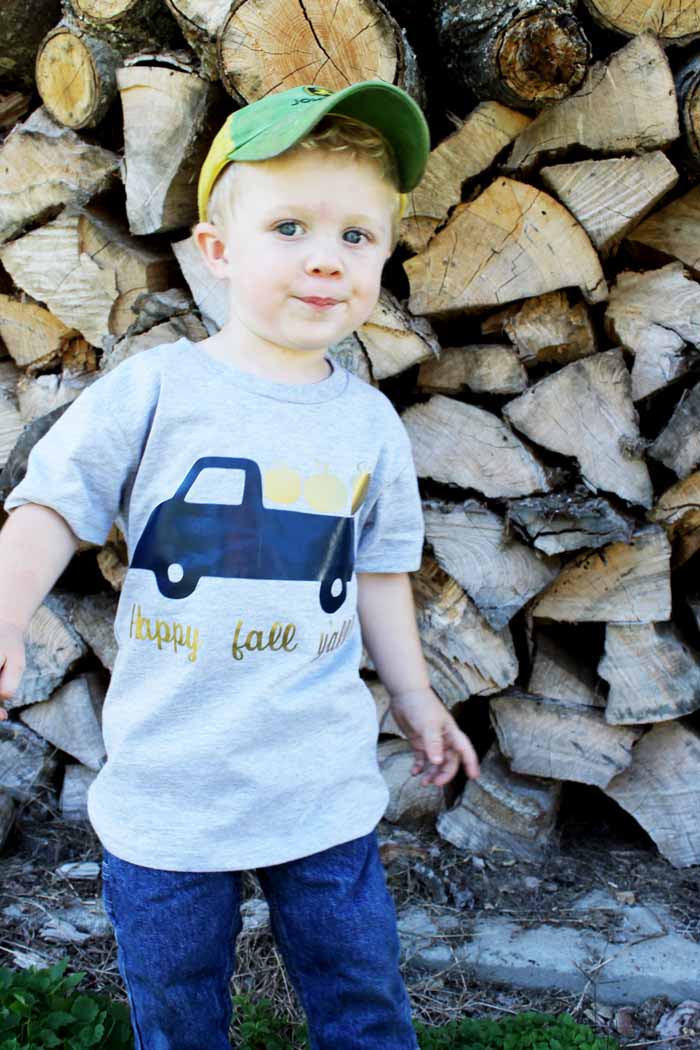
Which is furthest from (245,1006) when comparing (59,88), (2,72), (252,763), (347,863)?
(2,72)

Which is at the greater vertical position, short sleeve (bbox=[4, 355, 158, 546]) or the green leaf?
short sleeve (bbox=[4, 355, 158, 546])

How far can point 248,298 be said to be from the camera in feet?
4.66

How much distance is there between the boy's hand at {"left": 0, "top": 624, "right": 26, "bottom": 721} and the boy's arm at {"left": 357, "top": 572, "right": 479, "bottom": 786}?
1.90 ft

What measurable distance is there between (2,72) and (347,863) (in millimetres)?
1747

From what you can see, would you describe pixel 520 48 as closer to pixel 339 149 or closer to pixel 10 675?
pixel 339 149

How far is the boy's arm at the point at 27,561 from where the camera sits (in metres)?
1.28

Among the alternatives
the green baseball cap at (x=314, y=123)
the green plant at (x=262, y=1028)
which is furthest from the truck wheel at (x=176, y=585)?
the green plant at (x=262, y=1028)

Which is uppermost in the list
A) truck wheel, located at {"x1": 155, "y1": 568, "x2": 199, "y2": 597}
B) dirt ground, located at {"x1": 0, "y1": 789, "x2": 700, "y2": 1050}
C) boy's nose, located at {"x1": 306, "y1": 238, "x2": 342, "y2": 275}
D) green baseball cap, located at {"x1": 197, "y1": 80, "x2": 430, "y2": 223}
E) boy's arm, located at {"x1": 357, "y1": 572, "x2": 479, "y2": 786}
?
green baseball cap, located at {"x1": 197, "y1": 80, "x2": 430, "y2": 223}

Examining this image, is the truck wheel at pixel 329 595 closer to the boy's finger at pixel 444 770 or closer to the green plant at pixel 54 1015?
the boy's finger at pixel 444 770

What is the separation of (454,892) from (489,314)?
1201 millimetres

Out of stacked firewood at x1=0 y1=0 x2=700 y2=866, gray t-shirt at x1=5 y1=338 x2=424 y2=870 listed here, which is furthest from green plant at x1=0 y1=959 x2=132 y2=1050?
stacked firewood at x1=0 y1=0 x2=700 y2=866

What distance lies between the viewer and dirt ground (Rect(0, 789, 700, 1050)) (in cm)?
193

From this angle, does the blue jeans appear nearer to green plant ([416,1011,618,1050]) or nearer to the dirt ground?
green plant ([416,1011,618,1050])

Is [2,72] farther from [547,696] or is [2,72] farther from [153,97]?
[547,696]
